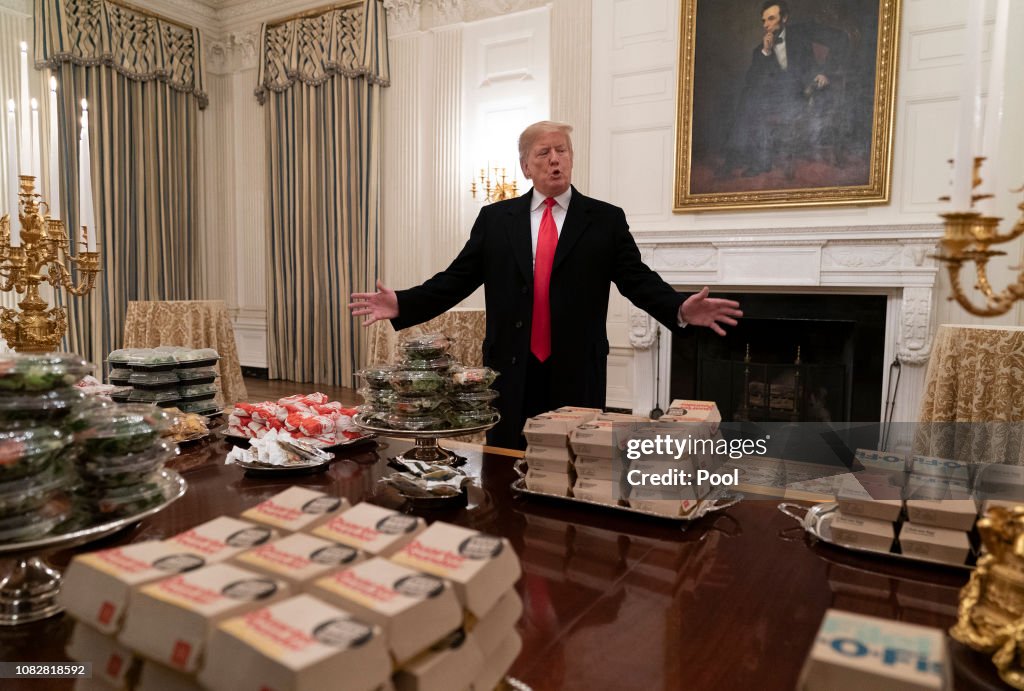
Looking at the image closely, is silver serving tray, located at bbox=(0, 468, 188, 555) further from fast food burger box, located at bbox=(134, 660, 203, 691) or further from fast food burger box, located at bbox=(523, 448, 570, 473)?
fast food burger box, located at bbox=(523, 448, 570, 473)

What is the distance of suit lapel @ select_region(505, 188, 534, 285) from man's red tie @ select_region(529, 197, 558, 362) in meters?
0.03

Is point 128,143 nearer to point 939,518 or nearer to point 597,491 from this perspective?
point 597,491

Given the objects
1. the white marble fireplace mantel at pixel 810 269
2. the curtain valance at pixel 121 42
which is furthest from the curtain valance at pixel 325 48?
the white marble fireplace mantel at pixel 810 269

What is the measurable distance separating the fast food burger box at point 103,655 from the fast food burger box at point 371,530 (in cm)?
17

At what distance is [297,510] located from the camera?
65 cm

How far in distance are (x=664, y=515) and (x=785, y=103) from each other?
14.0ft

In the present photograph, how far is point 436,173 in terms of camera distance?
20.1ft

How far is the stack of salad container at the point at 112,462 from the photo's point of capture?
0.81m

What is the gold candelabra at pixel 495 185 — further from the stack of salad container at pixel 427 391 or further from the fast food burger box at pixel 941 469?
the fast food burger box at pixel 941 469

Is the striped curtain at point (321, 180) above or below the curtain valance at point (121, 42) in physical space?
below

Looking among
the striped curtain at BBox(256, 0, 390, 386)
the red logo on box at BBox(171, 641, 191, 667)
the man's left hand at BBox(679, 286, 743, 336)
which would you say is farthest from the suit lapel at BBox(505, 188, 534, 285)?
the striped curtain at BBox(256, 0, 390, 386)

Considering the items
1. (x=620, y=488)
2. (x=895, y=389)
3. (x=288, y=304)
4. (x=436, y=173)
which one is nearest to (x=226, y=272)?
(x=288, y=304)

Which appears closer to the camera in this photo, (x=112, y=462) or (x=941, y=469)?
(x=112, y=462)

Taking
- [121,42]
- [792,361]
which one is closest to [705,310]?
[792,361]
